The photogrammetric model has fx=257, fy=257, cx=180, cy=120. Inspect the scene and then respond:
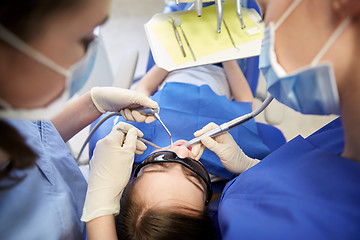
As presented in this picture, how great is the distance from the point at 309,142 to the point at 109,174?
2.13 feet

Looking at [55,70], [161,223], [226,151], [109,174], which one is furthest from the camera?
[226,151]

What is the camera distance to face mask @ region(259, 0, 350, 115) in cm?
52

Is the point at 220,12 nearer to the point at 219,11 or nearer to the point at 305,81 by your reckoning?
the point at 219,11

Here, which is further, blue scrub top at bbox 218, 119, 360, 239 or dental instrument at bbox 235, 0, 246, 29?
dental instrument at bbox 235, 0, 246, 29

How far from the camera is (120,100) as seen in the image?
950mm

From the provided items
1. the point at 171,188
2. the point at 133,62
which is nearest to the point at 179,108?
the point at 133,62

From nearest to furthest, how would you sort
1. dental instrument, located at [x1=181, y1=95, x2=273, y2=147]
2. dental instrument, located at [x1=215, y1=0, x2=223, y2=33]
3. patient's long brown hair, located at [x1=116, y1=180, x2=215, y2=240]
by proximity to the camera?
patient's long brown hair, located at [x1=116, y1=180, x2=215, y2=240], dental instrument, located at [x1=181, y1=95, x2=273, y2=147], dental instrument, located at [x1=215, y1=0, x2=223, y2=33]

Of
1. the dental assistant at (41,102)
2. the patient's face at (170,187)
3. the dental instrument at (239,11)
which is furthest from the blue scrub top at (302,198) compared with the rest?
the dental instrument at (239,11)

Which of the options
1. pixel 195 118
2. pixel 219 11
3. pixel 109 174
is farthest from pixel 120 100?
pixel 219 11

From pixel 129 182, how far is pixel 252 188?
444 millimetres

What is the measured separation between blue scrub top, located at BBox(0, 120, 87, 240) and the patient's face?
8.3 inches

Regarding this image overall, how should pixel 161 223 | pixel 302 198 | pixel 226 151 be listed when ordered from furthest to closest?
pixel 226 151 → pixel 161 223 → pixel 302 198

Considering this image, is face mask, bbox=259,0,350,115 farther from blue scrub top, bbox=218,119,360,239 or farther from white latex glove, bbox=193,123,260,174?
white latex glove, bbox=193,123,260,174

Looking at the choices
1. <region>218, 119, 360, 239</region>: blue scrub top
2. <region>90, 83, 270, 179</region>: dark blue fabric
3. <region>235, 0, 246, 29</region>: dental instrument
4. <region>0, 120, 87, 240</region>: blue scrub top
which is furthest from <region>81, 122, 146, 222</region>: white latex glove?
<region>235, 0, 246, 29</region>: dental instrument
